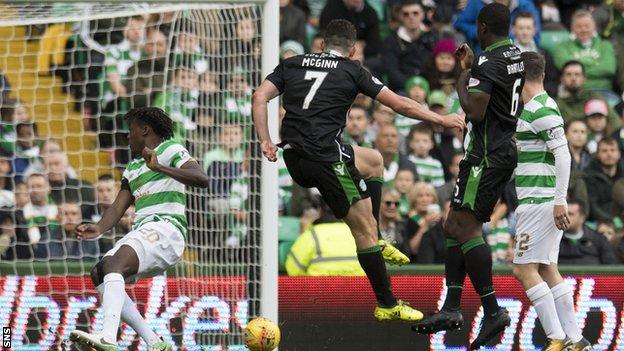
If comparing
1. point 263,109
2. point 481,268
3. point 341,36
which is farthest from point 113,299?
point 481,268

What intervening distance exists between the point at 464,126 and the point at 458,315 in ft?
4.71

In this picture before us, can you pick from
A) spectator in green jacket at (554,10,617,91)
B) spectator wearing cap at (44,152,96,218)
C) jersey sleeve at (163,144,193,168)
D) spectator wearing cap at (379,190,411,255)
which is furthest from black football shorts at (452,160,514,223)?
spectator in green jacket at (554,10,617,91)

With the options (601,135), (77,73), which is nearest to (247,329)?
(77,73)

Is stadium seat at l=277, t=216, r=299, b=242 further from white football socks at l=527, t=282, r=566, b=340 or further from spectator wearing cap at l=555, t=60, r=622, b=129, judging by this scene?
white football socks at l=527, t=282, r=566, b=340

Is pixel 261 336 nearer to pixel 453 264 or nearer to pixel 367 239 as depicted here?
pixel 367 239

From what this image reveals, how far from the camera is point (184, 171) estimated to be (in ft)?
39.6

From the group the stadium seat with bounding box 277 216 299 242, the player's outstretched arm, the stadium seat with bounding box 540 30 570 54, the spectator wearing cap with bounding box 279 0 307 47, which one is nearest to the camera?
the player's outstretched arm

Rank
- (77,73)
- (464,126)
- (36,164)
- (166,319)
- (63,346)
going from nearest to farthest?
(464,126)
(63,346)
(166,319)
(36,164)
(77,73)

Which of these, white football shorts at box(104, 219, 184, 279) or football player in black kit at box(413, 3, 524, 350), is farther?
white football shorts at box(104, 219, 184, 279)

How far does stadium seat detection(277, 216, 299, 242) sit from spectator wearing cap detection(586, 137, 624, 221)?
10.7 ft

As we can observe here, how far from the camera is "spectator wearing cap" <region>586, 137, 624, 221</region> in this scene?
54.6 feet

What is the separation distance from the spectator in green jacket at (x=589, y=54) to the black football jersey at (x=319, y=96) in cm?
683

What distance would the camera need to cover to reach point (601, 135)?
57.2ft

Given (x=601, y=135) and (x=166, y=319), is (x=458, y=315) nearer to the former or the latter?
(x=166, y=319)
